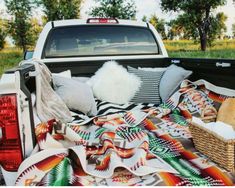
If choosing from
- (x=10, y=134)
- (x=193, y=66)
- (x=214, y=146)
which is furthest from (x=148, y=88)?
(x=10, y=134)

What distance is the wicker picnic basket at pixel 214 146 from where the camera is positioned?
74.5 inches

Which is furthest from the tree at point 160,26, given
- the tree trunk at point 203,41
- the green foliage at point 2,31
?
the green foliage at point 2,31

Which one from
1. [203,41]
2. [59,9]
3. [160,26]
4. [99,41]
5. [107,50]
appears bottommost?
[203,41]

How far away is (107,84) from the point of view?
387cm

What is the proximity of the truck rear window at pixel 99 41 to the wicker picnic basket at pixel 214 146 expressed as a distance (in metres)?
2.17

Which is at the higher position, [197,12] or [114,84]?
[197,12]

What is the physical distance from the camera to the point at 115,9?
75.9ft

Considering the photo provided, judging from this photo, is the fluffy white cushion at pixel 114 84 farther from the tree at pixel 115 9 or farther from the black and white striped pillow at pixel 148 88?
the tree at pixel 115 9

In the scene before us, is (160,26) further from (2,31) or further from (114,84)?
(114,84)

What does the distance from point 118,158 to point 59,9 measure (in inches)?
896

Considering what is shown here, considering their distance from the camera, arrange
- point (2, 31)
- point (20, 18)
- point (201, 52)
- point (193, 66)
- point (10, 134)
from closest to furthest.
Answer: point (10, 134)
point (193, 66)
point (201, 52)
point (20, 18)
point (2, 31)

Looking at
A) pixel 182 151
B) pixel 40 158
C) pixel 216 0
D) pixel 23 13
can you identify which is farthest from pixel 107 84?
pixel 216 0

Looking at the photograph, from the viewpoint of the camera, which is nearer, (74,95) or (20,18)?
(74,95)

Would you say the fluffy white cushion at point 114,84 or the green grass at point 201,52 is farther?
the green grass at point 201,52
